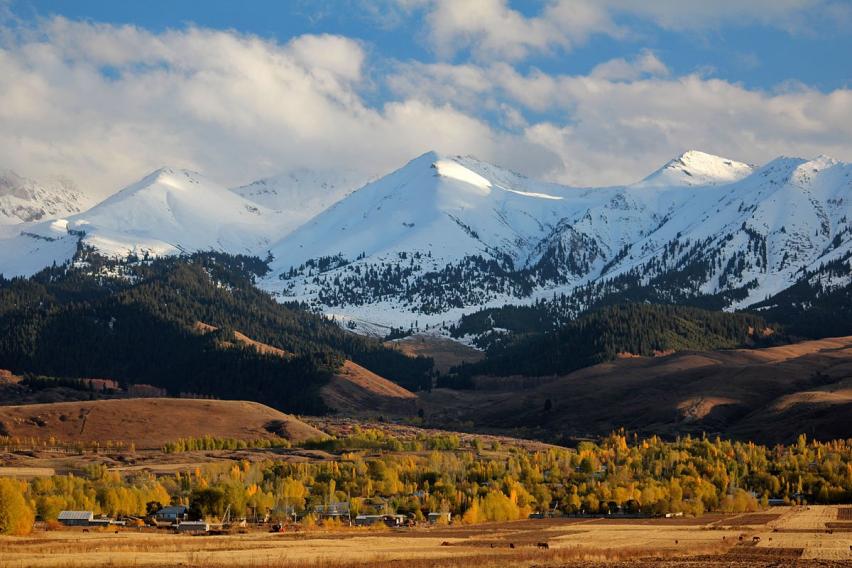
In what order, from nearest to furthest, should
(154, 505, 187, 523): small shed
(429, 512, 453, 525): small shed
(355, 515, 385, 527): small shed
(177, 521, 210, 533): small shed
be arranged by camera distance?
(177, 521, 210, 533): small shed → (154, 505, 187, 523): small shed → (355, 515, 385, 527): small shed → (429, 512, 453, 525): small shed

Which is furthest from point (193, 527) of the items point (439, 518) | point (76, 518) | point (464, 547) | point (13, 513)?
point (439, 518)

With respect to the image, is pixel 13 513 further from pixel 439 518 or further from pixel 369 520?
pixel 439 518

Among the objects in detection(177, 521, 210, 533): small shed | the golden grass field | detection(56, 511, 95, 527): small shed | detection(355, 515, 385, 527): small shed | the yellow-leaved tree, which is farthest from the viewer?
detection(355, 515, 385, 527): small shed

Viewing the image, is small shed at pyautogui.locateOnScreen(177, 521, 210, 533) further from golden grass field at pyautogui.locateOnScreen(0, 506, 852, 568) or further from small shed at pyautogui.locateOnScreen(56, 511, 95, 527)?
small shed at pyautogui.locateOnScreen(56, 511, 95, 527)

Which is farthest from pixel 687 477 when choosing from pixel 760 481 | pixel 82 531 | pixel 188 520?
pixel 82 531

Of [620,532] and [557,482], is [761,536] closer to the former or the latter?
[620,532]

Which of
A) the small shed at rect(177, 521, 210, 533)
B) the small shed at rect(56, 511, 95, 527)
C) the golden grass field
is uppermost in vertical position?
the small shed at rect(56, 511, 95, 527)

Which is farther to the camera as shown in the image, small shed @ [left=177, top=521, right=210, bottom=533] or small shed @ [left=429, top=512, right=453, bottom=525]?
small shed @ [left=429, top=512, right=453, bottom=525]

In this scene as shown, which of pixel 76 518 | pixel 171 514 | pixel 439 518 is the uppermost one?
pixel 171 514

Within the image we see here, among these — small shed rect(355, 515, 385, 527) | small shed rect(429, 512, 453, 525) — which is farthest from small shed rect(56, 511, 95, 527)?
small shed rect(429, 512, 453, 525)

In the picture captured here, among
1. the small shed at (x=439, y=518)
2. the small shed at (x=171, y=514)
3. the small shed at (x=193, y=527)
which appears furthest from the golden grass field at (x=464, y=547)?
the small shed at (x=171, y=514)

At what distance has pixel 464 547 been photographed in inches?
4407

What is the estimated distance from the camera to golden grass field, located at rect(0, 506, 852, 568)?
96.4 m

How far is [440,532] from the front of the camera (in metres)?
135
